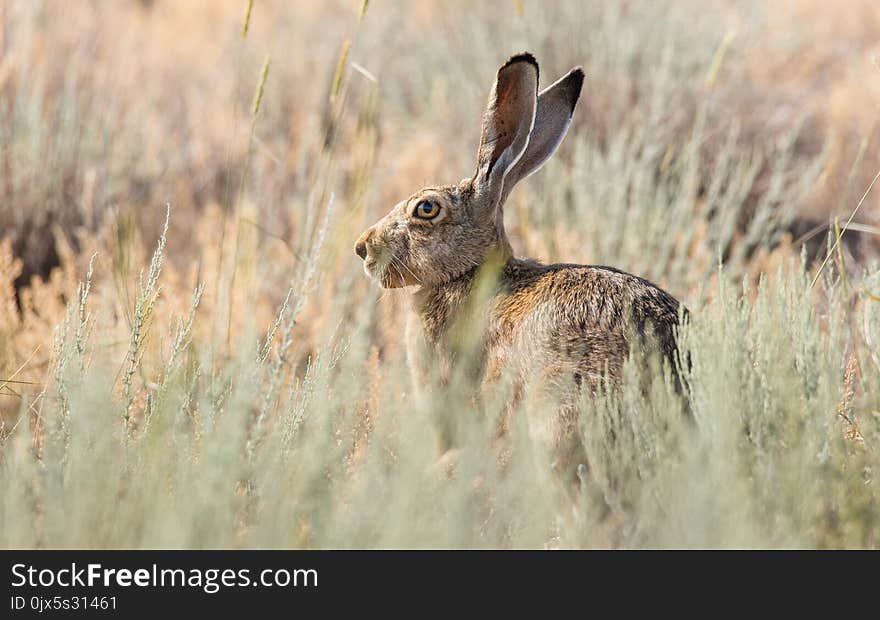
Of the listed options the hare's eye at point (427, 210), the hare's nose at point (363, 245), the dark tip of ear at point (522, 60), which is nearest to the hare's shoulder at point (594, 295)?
the hare's eye at point (427, 210)

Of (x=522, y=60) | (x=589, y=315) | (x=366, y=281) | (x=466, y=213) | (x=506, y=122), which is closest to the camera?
(x=589, y=315)

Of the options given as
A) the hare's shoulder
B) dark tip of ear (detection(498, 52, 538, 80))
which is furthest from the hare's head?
the hare's shoulder

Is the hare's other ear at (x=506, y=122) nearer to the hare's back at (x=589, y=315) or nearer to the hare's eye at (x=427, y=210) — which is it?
the hare's eye at (x=427, y=210)

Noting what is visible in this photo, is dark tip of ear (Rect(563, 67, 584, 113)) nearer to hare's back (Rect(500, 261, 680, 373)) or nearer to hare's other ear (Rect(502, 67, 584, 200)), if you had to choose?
hare's other ear (Rect(502, 67, 584, 200))

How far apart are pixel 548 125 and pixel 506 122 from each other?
243 millimetres

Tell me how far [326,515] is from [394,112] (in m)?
6.01

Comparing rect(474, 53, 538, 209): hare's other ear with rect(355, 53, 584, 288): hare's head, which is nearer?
rect(474, 53, 538, 209): hare's other ear

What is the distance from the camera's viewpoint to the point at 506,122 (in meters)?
4.05

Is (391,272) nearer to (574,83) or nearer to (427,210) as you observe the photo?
(427,210)

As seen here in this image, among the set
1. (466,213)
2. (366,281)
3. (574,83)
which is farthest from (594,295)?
(366,281)

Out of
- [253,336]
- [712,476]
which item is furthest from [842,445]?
[253,336]

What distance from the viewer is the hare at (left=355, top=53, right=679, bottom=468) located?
346cm

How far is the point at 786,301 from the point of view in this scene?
357cm

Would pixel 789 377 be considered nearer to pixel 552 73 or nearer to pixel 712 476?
pixel 712 476
